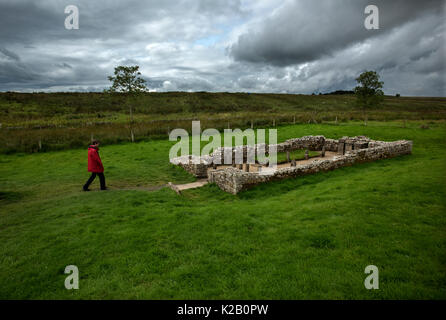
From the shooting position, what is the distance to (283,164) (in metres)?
16.2

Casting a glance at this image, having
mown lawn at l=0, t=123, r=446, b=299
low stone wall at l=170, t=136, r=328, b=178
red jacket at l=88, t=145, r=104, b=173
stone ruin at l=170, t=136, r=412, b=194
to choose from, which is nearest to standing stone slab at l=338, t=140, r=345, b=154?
stone ruin at l=170, t=136, r=412, b=194

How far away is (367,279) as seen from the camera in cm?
445

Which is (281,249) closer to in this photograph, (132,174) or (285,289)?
(285,289)

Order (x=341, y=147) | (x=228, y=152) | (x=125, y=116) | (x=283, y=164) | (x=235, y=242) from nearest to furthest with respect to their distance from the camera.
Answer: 1. (x=235, y=242)
2. (x=283, y=164)
3. (x=228, y=152)
4. (x=341, y=147)
5. (x=125, y=116)

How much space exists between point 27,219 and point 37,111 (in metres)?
53.4

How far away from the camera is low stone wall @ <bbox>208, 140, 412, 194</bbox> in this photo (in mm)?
11062

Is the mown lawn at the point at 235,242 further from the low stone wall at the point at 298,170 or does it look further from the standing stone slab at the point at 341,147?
the standing stone slab at the point at 341,147

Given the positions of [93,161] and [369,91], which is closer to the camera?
[93,161]

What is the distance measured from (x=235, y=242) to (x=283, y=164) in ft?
35.7

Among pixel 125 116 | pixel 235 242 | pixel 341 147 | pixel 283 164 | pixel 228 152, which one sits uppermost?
pixel 125 116

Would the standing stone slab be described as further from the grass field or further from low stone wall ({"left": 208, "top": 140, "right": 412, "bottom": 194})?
the grass field

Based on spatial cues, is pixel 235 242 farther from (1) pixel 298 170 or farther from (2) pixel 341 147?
(2) pixel 341 147

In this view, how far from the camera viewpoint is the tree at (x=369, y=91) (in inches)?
1334

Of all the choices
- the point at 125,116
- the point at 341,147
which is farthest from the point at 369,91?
the point at 125,116
